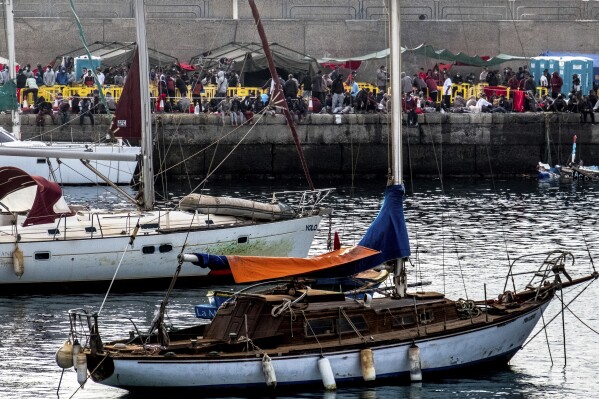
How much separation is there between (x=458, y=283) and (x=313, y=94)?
25.4 meters

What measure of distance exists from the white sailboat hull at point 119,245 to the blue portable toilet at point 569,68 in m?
31.3

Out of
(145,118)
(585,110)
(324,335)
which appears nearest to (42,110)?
(585,110)

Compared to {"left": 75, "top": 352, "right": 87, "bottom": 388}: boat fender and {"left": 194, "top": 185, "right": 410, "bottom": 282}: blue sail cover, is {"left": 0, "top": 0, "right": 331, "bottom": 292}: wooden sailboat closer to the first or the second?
{"left": 194, "top": 185, "right": 410, "bottom": 282}: blue sail cover

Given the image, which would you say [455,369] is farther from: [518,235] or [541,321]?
[518,235]

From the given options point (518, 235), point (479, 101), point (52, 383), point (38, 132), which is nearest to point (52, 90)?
point (38, 132)

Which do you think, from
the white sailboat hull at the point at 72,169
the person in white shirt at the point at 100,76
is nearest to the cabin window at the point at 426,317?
the white sailboat hull at the point at 72,169

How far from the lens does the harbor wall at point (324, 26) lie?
74625 mm

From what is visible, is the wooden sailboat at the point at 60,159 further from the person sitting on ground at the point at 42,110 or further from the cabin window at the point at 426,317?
the cabin window at the point at 426,317

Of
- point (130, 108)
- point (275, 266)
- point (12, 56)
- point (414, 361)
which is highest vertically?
point (12, 56)

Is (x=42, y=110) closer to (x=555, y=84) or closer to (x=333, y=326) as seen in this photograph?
(x=555, y=84)

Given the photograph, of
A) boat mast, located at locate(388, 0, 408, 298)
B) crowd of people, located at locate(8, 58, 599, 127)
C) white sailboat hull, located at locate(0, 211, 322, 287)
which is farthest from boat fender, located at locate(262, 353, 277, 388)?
crowd of people, located at locate(8, 58, 599, 127)

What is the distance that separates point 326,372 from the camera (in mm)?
30781

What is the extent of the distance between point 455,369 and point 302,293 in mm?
3512

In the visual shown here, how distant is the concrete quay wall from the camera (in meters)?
66.2
